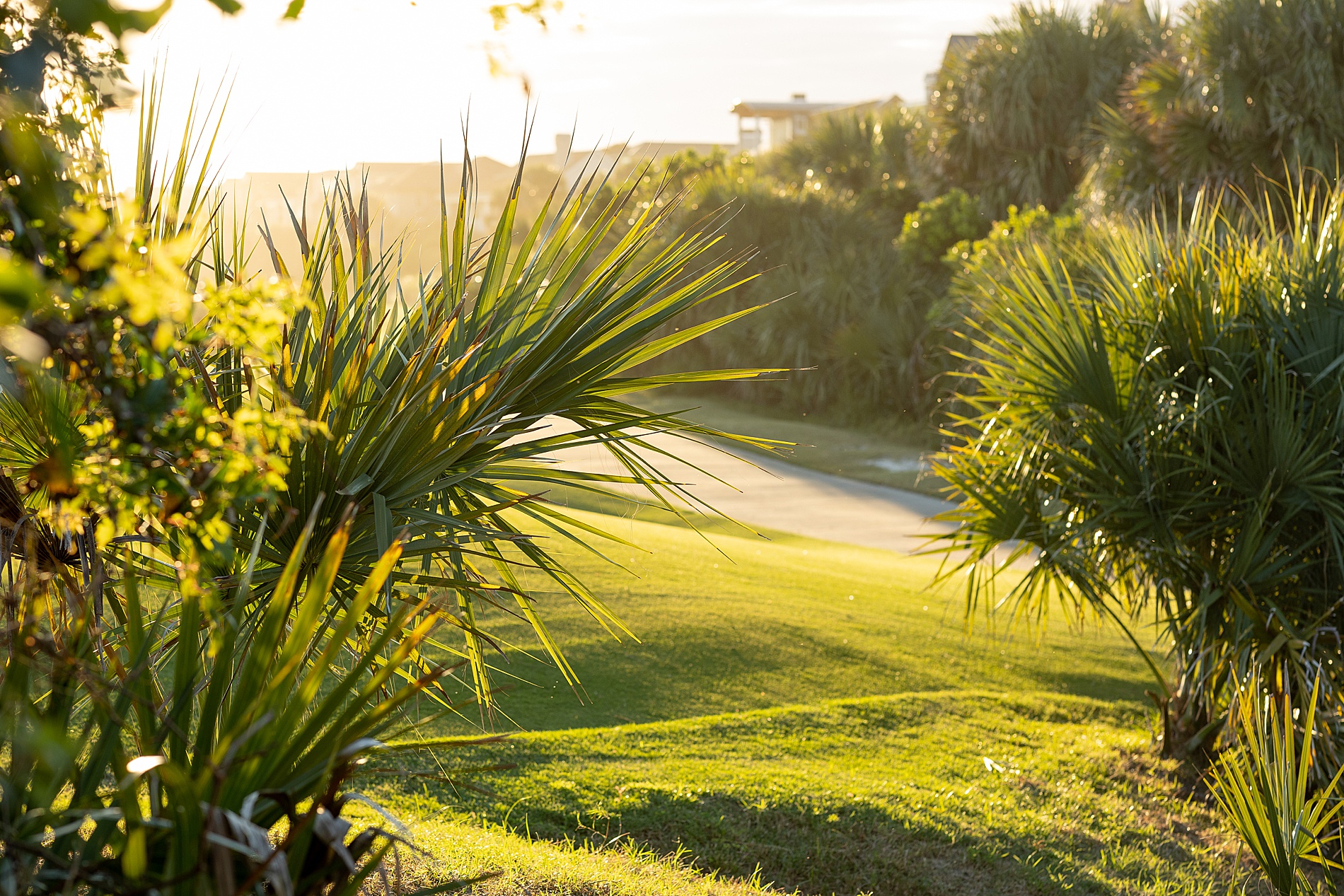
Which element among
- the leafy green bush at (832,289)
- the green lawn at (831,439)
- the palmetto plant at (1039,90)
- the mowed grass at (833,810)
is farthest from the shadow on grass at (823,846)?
the palmetto plant at (1039,90)

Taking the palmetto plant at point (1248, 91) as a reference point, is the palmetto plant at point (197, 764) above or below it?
below

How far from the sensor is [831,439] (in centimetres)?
2262

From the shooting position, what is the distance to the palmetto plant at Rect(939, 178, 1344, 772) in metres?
5.22

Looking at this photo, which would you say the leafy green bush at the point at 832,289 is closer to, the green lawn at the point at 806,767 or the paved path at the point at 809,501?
the paved path at the point at 809,501

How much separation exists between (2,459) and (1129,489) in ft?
15.8

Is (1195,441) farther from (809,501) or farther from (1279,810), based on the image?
(809,501)

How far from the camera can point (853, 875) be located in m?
4.56

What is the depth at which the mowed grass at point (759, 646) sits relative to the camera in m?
6.68

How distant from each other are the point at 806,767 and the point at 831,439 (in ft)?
56.6

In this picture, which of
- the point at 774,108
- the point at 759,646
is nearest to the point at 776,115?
the point at 774,108

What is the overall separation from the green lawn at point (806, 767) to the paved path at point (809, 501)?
488 centimetres

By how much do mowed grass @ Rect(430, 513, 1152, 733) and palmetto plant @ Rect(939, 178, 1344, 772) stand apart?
1.09 metres

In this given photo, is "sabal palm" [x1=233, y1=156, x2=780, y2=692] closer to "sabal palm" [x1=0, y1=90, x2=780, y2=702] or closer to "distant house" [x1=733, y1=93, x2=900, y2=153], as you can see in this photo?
"sabal palm" [x1=0, y1=90, x2=780, y2=702]

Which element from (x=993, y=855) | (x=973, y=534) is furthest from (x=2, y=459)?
(x=973, y=534)
